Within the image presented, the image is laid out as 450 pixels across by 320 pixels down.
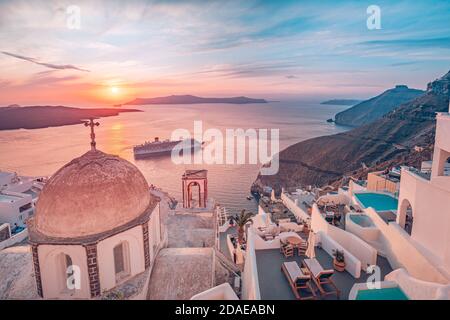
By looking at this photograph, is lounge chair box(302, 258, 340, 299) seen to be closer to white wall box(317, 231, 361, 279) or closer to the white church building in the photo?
white wall box(317, 231, 361, 279)

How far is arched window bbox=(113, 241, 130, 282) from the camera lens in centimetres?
925

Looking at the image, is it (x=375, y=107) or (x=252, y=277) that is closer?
(x=252, y=277)

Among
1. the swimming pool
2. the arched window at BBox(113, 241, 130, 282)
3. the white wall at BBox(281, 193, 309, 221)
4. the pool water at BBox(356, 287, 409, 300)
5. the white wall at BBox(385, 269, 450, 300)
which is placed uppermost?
the white wall at BBox(385, 269, 450, 300)

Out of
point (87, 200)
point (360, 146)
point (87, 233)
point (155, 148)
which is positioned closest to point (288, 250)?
point (87, 233)

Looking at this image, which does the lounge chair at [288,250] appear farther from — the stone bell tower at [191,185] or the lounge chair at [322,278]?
the stone bell tower at [191,185]

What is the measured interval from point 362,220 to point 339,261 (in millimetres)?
4338

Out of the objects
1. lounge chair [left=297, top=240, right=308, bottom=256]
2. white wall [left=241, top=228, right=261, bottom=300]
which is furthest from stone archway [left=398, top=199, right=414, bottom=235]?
white wall [left=241, top=228, right=261, bottom=300]

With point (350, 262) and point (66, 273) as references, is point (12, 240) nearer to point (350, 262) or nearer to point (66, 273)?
point (66, 273)

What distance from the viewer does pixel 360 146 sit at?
2170 inches

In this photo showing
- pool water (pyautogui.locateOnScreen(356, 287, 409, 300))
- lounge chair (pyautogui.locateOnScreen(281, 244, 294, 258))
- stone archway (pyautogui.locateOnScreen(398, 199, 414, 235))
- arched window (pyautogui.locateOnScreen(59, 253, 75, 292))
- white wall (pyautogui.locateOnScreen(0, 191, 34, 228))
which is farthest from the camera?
white wall (pyautogui.locateOnScreen(0, 191, 34, 228))

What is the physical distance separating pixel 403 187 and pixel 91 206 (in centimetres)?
947

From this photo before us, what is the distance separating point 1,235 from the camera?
15234mm

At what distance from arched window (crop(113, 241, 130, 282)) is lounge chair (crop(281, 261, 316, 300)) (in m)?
4.93

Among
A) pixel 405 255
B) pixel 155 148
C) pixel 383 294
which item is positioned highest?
pixel 383 294
